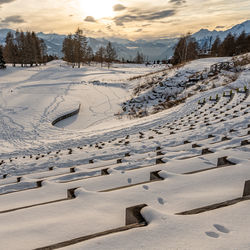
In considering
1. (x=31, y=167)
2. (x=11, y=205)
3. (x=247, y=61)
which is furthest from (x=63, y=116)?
(x=247, y=61)

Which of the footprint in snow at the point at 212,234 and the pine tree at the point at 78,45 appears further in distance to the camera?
the pine tree at the point at 78,45

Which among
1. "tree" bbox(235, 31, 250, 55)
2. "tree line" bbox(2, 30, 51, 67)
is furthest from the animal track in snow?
"tree line" bbox(2, 30, 51, 67)

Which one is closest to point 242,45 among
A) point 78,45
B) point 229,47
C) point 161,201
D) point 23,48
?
point 229,47

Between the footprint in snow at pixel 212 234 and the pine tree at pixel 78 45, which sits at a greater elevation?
the pine tree at pixel 78 45

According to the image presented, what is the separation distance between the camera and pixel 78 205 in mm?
1814

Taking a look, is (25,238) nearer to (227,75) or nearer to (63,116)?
(63,116)

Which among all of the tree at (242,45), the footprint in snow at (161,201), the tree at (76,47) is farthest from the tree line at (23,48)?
the footprint in snow at (161,201)

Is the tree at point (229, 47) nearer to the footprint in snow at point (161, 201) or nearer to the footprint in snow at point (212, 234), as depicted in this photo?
the footprint in snow at point (161, 201)

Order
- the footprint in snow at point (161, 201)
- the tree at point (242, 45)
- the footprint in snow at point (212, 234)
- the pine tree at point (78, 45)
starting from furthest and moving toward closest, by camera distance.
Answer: the pine tree at point (78, 45), the tree at point (242, 45), the footprint in snow at point (161, 201), the footprint in snow at point (212, 234)

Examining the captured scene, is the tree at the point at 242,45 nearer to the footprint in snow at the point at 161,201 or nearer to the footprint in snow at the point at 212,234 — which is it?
the footprint in snow at the point at 161,201

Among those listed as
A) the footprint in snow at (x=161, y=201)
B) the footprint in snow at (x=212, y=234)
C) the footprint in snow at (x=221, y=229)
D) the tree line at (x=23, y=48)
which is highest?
the tree line at (x=23, y=48)

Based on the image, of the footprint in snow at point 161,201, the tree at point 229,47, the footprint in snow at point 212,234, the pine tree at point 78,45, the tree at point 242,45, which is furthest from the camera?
the pine tree at point 78,45

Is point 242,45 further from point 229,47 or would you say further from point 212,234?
point 212,234

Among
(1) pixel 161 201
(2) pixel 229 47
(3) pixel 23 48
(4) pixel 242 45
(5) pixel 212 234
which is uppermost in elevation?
(4) pixel 242 45
